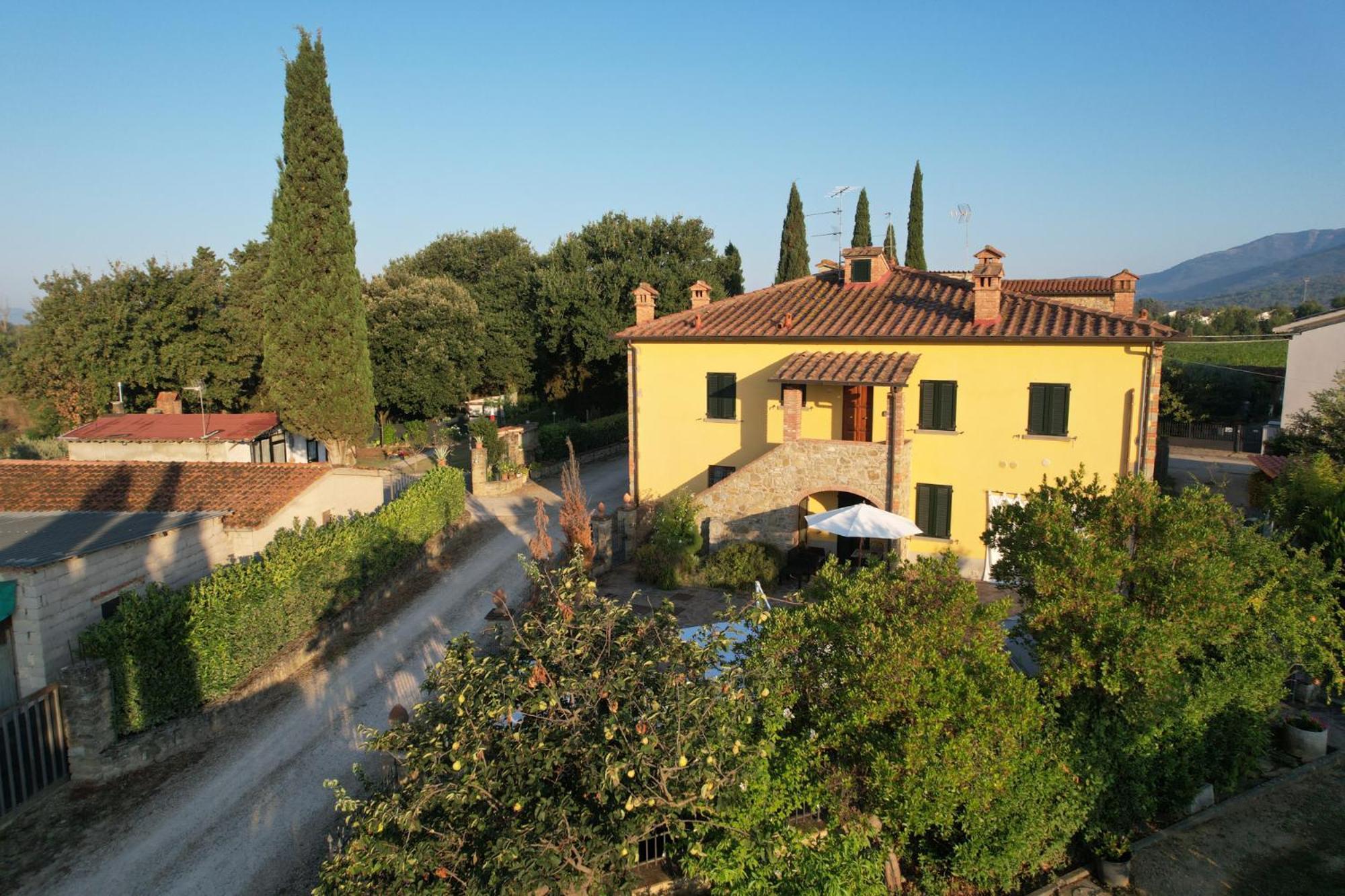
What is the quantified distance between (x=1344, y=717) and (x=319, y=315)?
28.5m

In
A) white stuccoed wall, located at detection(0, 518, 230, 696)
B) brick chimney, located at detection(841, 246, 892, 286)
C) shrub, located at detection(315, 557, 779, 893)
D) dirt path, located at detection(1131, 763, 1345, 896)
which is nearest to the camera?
shrub, located at detection(315, 557, 779, 893)

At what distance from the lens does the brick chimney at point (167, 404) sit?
32719 millimetres

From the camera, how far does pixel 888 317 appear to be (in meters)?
19.8

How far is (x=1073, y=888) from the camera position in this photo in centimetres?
902

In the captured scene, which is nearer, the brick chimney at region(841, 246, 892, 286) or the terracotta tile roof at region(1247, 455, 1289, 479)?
the terracotta tile roof at region(1247, 455, 1289, 479)

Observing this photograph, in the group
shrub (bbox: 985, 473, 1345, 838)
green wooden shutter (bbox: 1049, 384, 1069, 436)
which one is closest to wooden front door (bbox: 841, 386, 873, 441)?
green wooden shutter (bbox: 1049, 384, 1069, 436)

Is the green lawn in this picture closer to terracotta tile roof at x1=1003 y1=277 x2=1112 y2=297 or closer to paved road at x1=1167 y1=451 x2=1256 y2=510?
paved road at x1=1167 y1=451 x2=1256 y2=510

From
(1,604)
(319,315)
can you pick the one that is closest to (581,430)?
(319,315)

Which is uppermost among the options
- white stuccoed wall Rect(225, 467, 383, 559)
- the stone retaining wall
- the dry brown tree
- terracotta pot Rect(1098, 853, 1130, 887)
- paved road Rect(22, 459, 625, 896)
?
white stuccoed wall Rect(225, 467, 383, 559)

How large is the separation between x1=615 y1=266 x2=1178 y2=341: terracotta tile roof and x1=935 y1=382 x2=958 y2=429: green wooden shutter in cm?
125

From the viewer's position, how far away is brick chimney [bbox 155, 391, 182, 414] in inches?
1288

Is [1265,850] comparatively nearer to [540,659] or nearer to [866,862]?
[866,862]

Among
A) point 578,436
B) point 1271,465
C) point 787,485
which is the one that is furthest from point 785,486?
point 578,436

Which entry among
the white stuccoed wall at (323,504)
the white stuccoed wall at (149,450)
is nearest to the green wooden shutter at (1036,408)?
A: the white stuccoed wall at (323,504)
